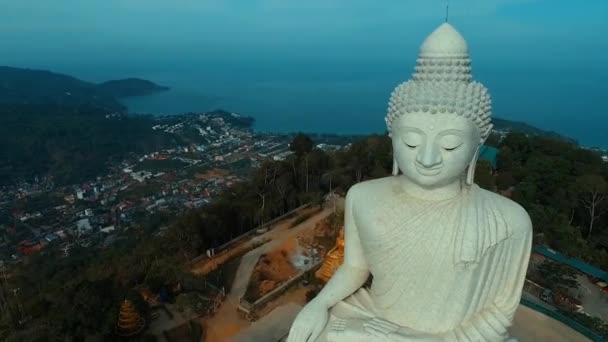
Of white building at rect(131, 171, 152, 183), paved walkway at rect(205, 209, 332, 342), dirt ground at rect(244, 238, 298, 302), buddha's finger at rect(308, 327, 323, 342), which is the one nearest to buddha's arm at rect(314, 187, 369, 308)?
buddha's finger at rect(308, 327, 323, 342)

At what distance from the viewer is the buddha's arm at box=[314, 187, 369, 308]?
13.4ft

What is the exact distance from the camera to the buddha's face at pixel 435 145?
3.30 meters

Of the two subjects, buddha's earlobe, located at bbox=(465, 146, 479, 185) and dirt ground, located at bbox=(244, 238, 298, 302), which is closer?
buddha's earlobe, located at bbox=(465, 146, 479, 185)

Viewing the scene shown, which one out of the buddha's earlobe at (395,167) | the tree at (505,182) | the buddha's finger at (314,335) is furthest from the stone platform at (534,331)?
the tree at (505,182)

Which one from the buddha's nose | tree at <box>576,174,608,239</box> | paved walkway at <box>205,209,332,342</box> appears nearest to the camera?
the buddha's nose

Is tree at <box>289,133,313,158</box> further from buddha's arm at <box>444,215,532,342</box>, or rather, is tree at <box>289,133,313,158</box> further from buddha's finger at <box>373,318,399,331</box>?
buddha's arm at <box>444,215,532,342</box>

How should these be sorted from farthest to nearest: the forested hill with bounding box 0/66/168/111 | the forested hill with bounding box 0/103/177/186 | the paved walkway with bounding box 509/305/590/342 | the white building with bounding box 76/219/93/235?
the forested hill with bounding box 0/66/168/111, the forested hill with bounding box 0/103/177/186, the white building with bounding box 76/219/93/235, the paved walkway with bounding box 509/305/590/342

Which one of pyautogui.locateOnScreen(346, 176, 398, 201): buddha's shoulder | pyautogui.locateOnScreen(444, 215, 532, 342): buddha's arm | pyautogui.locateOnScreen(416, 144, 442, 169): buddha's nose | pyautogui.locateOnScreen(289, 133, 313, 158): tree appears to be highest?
pyautogui.locateOnScreen(416, 144, 442, 169): buddha's nose

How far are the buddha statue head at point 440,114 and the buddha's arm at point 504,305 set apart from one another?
2.53 ft

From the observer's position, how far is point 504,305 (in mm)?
3682

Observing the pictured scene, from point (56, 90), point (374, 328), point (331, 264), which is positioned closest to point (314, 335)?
point (374, 328)

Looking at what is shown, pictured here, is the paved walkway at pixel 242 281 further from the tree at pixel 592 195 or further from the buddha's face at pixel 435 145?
the tree at pixel 592 195

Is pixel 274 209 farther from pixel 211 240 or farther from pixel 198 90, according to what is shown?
pixel 198 90

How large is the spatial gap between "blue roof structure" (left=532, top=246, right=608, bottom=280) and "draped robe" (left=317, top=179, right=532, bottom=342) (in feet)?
26.3
